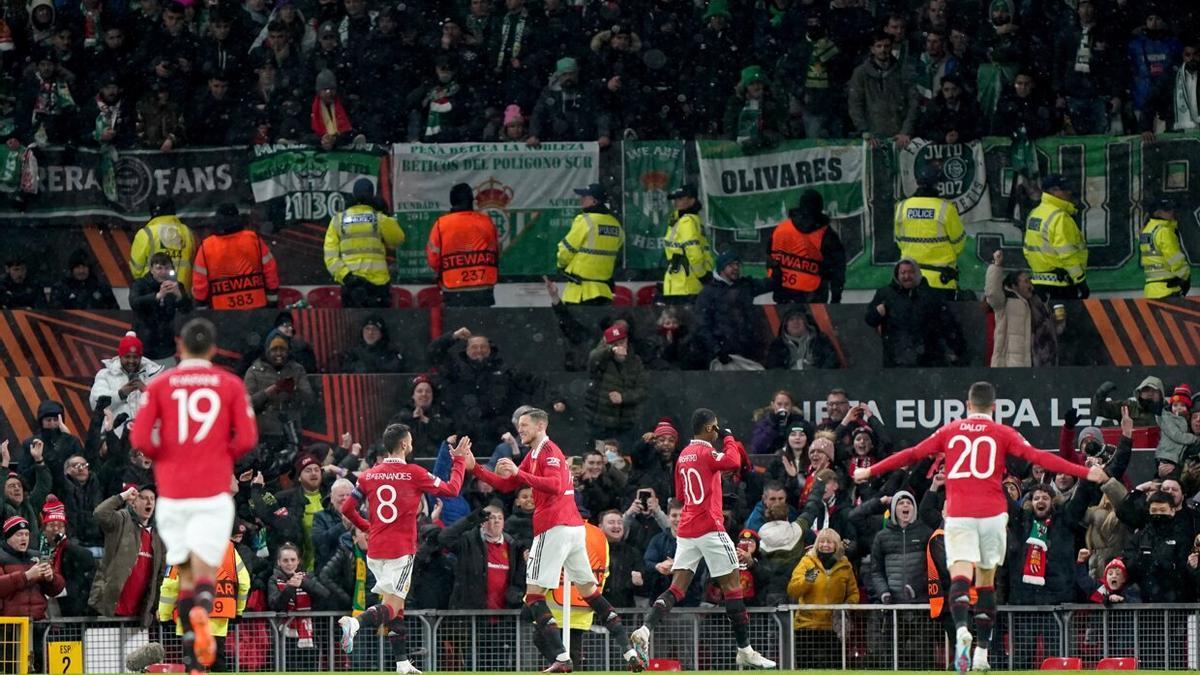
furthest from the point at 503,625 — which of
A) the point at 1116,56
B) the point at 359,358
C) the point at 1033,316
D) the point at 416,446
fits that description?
the point at 1116,56

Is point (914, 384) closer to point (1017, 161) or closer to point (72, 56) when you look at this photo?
point (1017, 161)

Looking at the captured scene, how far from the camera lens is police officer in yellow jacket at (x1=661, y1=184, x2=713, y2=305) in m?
24.4

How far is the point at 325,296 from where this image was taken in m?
26.0

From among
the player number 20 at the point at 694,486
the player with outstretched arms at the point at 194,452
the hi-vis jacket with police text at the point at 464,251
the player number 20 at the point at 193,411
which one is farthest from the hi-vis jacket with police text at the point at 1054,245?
the player number 20 at the point at 193,411

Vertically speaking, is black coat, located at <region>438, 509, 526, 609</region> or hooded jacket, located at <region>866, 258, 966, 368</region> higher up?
hooded jacket, located at <region>866, 258, 966, 368</region>

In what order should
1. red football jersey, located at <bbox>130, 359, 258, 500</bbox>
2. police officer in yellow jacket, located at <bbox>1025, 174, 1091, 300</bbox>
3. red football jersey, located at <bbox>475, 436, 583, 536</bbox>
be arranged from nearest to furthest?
red football jersey, located at <bbox>130, 359, 258, 500</bbox> → red football jersey, located at <bbox>475, 436, 583, 536</bbox> → police officer in yellow jacket, located at <bbox>1025, 174, 1091, 300</bbox>

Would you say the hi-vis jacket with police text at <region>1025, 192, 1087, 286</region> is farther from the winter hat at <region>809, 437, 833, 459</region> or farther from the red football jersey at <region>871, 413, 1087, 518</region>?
the red football jersey at <region>871, 413, 1087, 518</region>

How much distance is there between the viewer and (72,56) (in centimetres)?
2741

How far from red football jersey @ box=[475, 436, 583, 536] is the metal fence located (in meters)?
1.55

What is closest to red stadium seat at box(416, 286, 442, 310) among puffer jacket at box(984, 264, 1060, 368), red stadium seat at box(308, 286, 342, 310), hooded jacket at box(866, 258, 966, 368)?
red stadium seat at box(308, 286, 342, 310)

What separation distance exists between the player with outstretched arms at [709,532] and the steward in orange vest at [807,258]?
6688mm

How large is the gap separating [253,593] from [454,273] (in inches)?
233

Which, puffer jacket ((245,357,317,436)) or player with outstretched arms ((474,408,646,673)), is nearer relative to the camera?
player with outstretched arms ((474,408,646,673))

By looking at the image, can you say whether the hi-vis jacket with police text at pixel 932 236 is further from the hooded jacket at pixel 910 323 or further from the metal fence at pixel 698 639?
the metal fence at pixel 698 639
